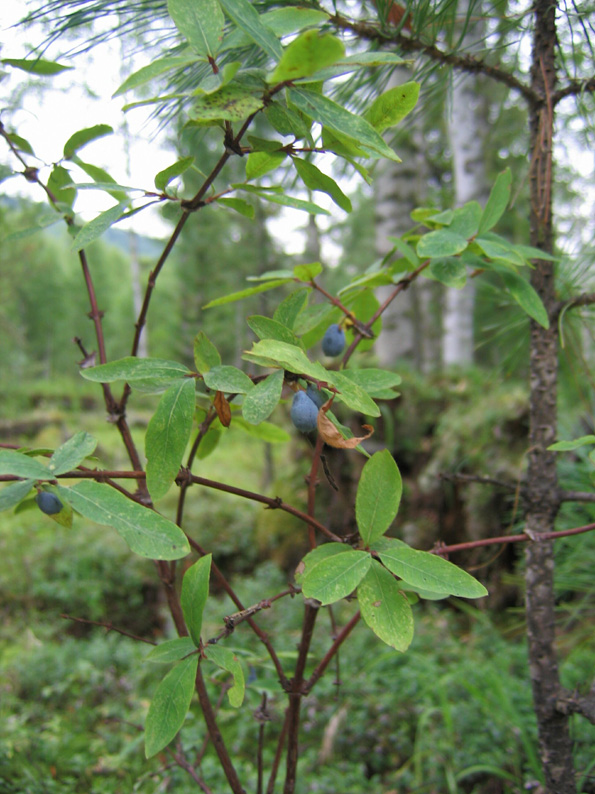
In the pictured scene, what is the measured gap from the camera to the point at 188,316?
38.3 ft

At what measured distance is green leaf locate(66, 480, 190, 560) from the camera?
385 mm

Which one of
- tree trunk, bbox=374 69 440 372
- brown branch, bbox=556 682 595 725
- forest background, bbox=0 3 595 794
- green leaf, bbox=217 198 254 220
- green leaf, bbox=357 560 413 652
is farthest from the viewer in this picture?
tree trunk, bbox=374 69 440 372

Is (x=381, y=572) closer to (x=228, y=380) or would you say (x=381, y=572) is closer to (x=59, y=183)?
(x=228, y=380)

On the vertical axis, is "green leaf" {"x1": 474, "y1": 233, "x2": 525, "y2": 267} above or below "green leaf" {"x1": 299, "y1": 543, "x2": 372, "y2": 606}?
above

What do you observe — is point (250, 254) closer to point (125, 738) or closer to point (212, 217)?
point (212, 217)

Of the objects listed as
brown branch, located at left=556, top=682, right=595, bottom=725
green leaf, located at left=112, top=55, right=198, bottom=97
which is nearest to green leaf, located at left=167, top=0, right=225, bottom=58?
green leaf, located at left=112, top=55, right=198, bottom=97

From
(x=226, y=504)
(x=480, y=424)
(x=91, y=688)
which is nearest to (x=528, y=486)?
(x=480, y=424)

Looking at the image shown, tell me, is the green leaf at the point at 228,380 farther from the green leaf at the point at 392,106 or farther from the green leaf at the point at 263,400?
the green leaf at the point at 392,106

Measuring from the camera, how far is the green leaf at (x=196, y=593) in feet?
1.56

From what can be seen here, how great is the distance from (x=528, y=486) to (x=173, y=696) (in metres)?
0.62

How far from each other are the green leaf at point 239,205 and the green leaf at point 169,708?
18.4 inches

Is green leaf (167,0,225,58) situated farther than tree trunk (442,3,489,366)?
No

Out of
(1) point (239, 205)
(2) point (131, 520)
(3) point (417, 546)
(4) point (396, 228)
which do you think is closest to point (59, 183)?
(1) point (239, 205)

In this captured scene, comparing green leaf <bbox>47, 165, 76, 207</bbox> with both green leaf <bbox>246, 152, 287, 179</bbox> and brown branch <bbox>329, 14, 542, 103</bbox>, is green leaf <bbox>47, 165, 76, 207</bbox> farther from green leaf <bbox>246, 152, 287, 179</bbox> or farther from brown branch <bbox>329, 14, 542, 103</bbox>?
brown branch <bbox>329, 14, 542, 103</bbox>
